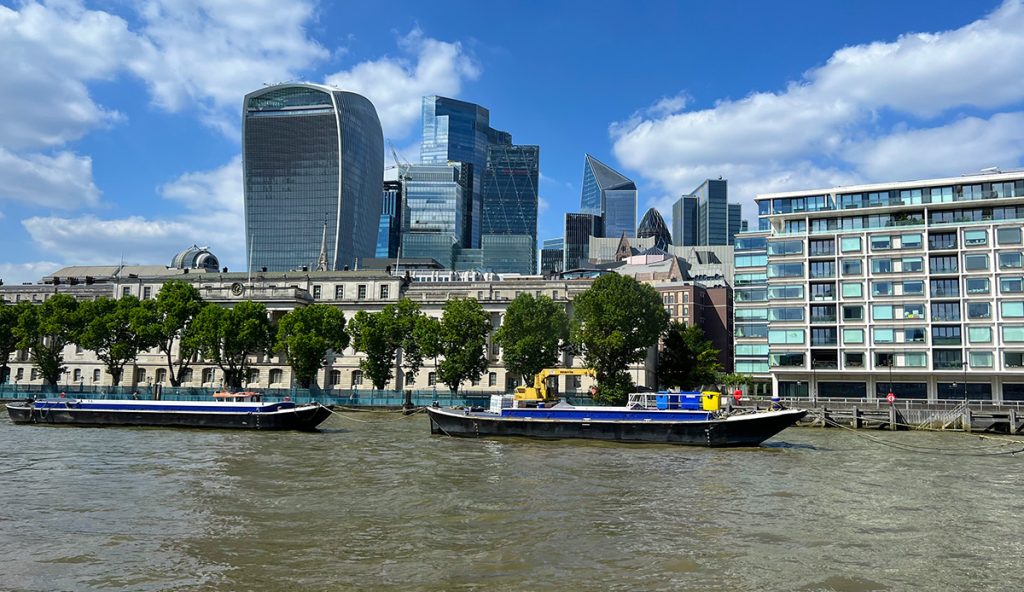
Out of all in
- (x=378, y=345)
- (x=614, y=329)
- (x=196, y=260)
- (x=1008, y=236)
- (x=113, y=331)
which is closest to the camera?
(x=1008, y=236)

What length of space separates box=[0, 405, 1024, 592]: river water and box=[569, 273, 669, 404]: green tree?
43.5 metres

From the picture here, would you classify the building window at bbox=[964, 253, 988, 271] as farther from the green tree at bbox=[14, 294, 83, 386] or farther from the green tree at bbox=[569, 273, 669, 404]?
the green tree at bbox=[14, 294, 83, 386]

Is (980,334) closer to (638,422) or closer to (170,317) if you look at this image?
(638,422)

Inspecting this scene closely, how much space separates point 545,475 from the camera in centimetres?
3659

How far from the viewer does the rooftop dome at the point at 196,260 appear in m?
165

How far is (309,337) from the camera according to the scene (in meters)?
99.8

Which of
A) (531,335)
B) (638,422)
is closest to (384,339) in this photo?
(531,335)

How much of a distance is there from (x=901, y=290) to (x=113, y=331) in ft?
336

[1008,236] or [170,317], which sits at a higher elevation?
[1008,236]

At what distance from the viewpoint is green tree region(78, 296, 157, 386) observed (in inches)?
3944

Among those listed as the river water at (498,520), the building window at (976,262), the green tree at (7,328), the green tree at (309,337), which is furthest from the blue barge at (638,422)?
the green tree at (7,328)

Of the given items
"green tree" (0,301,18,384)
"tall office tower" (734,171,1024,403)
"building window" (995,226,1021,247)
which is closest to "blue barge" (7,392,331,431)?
"green tree" (0,301,18,384)

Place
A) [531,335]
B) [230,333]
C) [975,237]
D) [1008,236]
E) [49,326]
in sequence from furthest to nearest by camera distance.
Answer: [49,326]
[230,333]
[531,335]
[975,237]
[1008,236]

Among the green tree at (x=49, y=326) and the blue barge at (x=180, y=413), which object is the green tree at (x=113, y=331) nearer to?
the green tree at (x=49, y=326)
